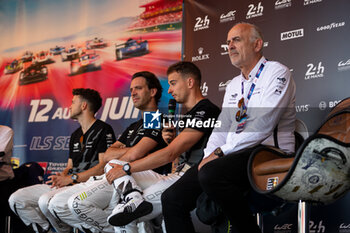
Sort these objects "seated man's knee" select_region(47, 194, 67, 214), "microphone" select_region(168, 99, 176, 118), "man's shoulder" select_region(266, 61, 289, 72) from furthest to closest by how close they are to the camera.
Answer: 1. "seated man's knee" select_region(47, 194, 67, 214)
2. "microphone" select_region(168, 99, 176, 118)
3. "man's shoulder" select_region(266, 61, 289, 72)

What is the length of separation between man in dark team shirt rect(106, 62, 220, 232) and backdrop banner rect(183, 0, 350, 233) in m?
1.24

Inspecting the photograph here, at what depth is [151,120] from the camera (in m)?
3.35

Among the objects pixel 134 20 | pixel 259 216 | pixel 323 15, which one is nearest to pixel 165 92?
pixel 134 20

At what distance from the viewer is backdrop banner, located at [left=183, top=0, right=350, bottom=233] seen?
11.9 ft

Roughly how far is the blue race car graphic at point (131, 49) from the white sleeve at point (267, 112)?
120 inches

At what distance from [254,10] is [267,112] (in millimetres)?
2310

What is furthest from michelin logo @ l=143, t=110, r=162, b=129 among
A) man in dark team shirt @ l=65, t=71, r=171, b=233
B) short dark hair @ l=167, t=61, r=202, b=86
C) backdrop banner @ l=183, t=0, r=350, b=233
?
backdrop banner @ l=183, t=0, r=350, b=233

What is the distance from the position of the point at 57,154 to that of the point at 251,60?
385 cm

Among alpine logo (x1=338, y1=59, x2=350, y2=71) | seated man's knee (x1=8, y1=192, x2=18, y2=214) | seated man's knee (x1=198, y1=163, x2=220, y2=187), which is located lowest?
seated man's knee (x1=8, y1=192, x2=18, y2=214)

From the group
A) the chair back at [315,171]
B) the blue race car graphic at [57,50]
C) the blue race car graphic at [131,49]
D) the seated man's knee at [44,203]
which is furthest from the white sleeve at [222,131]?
the blue race car graphic at [57,50]

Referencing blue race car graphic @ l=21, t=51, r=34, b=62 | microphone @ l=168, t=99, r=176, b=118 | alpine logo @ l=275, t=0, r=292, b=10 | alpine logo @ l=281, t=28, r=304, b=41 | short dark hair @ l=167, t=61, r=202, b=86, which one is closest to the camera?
microphone @ l=168, t=99, r=176, b=118

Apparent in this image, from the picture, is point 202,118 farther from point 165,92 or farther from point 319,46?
point 165,92

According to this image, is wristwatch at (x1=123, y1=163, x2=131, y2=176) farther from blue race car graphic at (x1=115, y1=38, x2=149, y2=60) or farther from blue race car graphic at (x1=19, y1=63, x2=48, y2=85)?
blue race car graphic at (x1=19, y1=63, x2=48, y2=85)

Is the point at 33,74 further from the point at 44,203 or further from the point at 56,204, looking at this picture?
the point at 56,204
